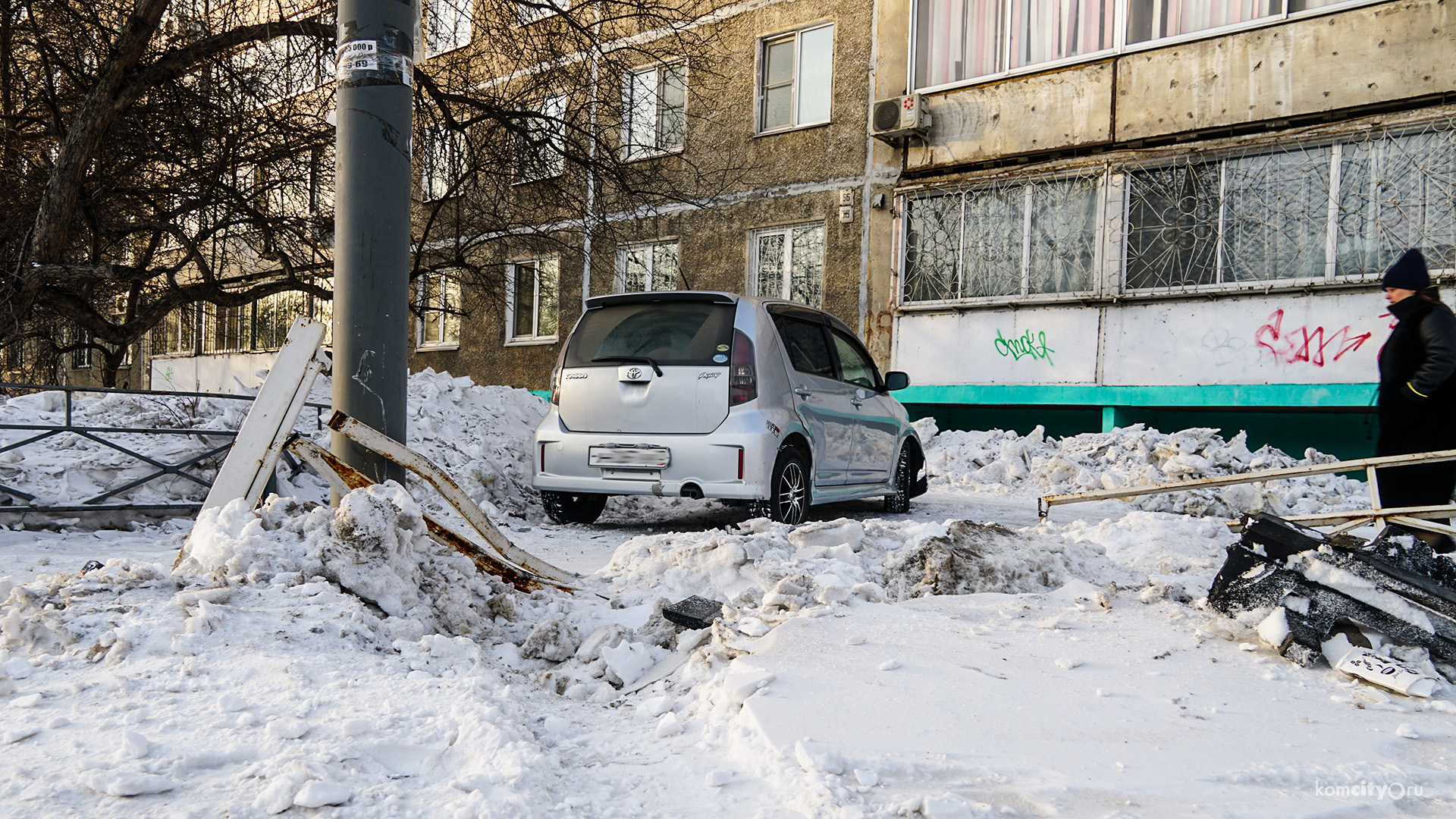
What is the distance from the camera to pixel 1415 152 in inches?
432

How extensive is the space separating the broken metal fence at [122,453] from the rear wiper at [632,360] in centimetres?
270

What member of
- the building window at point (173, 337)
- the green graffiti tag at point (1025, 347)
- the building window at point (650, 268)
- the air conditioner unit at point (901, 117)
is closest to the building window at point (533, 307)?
the building window at point (650, 268)

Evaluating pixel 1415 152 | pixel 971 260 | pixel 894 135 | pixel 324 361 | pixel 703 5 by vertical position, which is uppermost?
pixel 703 5

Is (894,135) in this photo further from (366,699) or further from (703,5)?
(366,699)

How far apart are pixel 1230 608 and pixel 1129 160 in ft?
33.9

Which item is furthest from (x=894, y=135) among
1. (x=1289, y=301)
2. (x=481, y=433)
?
(x=481, y=433)

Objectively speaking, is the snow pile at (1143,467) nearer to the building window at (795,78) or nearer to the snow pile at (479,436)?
the snow pile at (479,436)

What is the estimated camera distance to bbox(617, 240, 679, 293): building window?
17.9 metres

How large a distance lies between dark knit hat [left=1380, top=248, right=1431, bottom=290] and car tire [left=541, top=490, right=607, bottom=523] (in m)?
5.36

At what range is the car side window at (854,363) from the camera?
324 inches

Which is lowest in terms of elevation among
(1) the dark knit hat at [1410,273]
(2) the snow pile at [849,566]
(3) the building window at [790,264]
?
(2) the snow pile at [849,566]

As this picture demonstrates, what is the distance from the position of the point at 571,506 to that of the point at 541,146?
12.7ft

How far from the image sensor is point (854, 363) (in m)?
8.43

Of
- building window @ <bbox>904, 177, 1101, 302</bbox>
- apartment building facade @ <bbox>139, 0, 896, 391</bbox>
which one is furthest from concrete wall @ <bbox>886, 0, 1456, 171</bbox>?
apartment building facade @ <bbox>139, 0, 896, 391</bbox>
